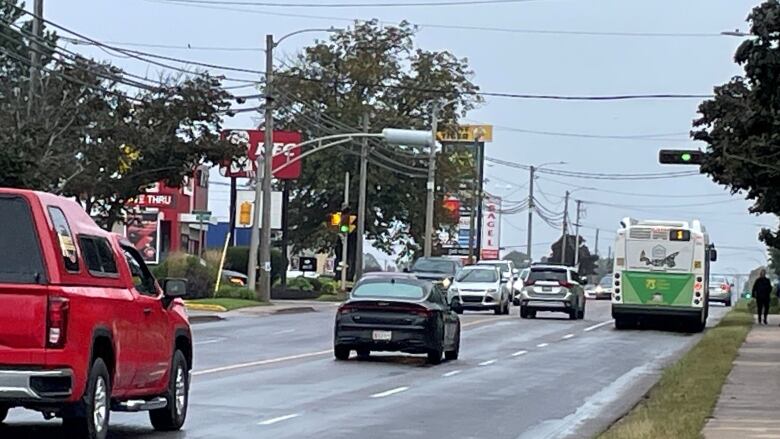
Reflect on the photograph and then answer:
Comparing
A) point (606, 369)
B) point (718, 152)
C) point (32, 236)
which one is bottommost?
point (606, 369)

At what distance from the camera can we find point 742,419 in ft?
59.1

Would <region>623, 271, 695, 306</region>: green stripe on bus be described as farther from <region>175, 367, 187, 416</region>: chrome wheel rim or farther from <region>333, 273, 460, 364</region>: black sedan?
<region>175, 367, 187, 416</region>: chrome wheel rim

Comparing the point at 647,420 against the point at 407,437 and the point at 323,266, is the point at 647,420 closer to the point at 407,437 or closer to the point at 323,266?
the point at 407,437

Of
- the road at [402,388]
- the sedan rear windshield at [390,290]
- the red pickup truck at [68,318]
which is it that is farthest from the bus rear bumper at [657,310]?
the red pickup truck at [68,318]

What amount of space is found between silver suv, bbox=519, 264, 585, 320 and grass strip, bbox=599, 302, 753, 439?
1428 centimetres

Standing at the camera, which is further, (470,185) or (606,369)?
(470,185)

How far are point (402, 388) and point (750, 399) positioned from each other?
16.2ft

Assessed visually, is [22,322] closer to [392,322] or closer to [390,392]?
[390,392]

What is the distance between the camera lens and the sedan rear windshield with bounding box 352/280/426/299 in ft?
91.2

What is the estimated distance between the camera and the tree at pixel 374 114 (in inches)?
3258

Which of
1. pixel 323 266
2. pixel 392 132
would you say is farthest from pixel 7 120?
pixel 323 266

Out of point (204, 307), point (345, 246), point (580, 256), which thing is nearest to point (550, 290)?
point (204, 307)

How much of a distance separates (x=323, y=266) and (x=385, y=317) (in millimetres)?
112584

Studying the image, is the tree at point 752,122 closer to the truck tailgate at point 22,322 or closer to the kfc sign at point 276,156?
the truck tailgate at point 22,322
